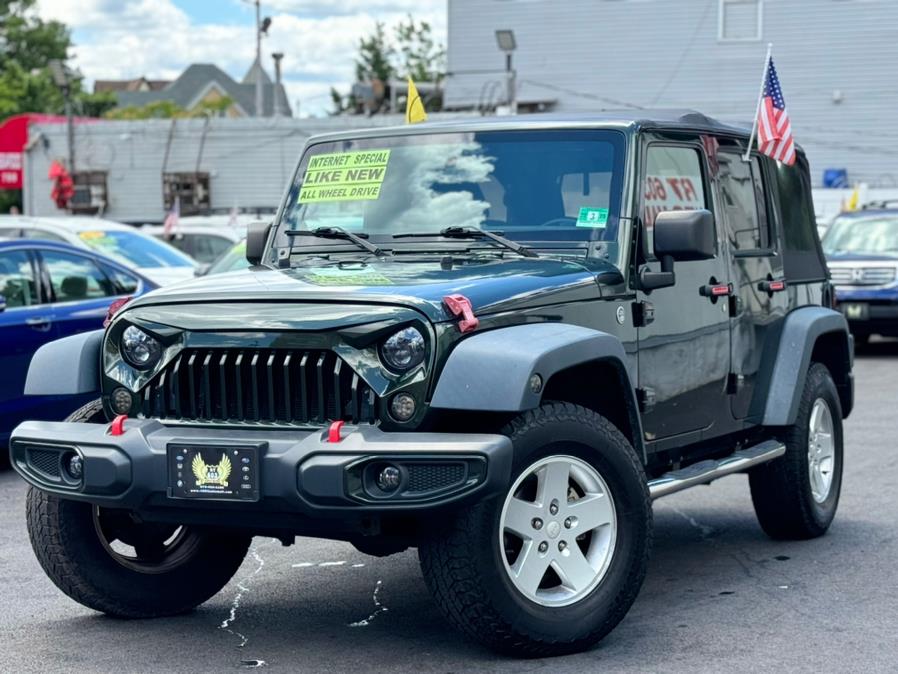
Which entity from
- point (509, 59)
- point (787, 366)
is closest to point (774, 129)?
point (787, 366)

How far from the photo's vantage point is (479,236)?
608 centimetres

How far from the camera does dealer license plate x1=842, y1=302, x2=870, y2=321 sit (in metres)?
18.2

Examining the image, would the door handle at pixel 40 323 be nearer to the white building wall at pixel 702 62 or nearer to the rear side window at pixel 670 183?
the rear side window at pixel 670 183

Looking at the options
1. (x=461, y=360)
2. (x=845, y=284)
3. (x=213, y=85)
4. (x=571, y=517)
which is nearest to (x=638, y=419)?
(x=571, y=517)

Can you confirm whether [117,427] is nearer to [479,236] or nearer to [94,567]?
[94,567]

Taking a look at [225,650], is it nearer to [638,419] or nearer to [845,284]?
[638,419]

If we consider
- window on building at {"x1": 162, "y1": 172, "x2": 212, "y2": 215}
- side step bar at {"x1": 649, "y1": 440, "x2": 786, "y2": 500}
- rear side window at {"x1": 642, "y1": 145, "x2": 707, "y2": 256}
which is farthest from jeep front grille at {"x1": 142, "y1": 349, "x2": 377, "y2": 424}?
window on building at {"x1": 162, "y1": 172, "x2": 212, "y2": 215}

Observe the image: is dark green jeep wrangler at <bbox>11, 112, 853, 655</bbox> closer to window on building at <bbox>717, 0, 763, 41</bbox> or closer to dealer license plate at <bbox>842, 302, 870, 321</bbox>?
dealer license plate at <bbox>842, 302, 870, 321</bbox>

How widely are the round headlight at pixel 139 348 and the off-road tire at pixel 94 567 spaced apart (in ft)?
0.87

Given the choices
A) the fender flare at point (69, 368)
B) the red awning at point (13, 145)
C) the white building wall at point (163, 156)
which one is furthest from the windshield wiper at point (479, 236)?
the red awning at point (13, 145)

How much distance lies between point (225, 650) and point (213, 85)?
4413 inches

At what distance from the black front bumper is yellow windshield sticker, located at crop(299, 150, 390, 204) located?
1.68m

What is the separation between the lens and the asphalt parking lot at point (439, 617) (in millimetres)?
5316

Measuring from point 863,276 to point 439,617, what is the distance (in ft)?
43.9
